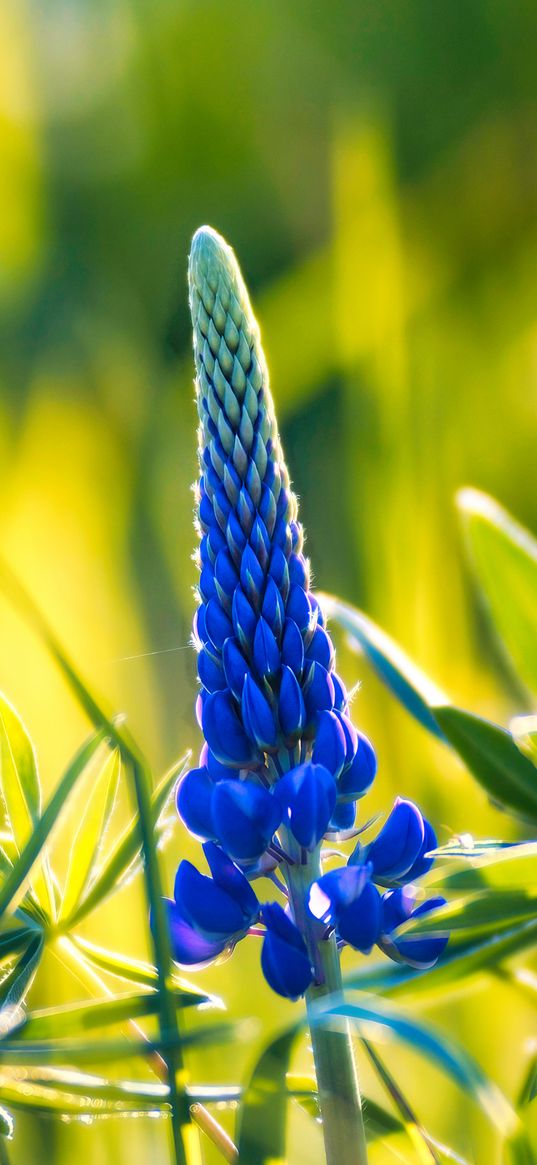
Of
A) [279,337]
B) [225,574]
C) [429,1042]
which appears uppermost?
[279,337]

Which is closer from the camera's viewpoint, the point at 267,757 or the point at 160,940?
the point at 160,940

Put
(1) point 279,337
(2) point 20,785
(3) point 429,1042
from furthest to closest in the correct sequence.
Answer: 1. (1) point 279,337
2. (2) point 20,785
3. (3) point 429,1042

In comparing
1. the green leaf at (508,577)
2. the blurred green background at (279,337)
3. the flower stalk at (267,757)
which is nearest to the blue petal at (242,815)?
the flower stalk at (267,757)

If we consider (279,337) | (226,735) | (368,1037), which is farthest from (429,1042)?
(279,337)

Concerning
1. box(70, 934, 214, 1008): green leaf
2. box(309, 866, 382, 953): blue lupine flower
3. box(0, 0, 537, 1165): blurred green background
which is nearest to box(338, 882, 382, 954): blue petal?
box(309, 866, 382, 953): blue lupine flower

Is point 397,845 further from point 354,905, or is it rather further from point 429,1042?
point 429,1042

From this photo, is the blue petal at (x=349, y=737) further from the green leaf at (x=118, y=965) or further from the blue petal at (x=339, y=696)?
the green leaf at (x=118, y=965)

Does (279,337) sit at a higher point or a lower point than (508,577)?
higher
